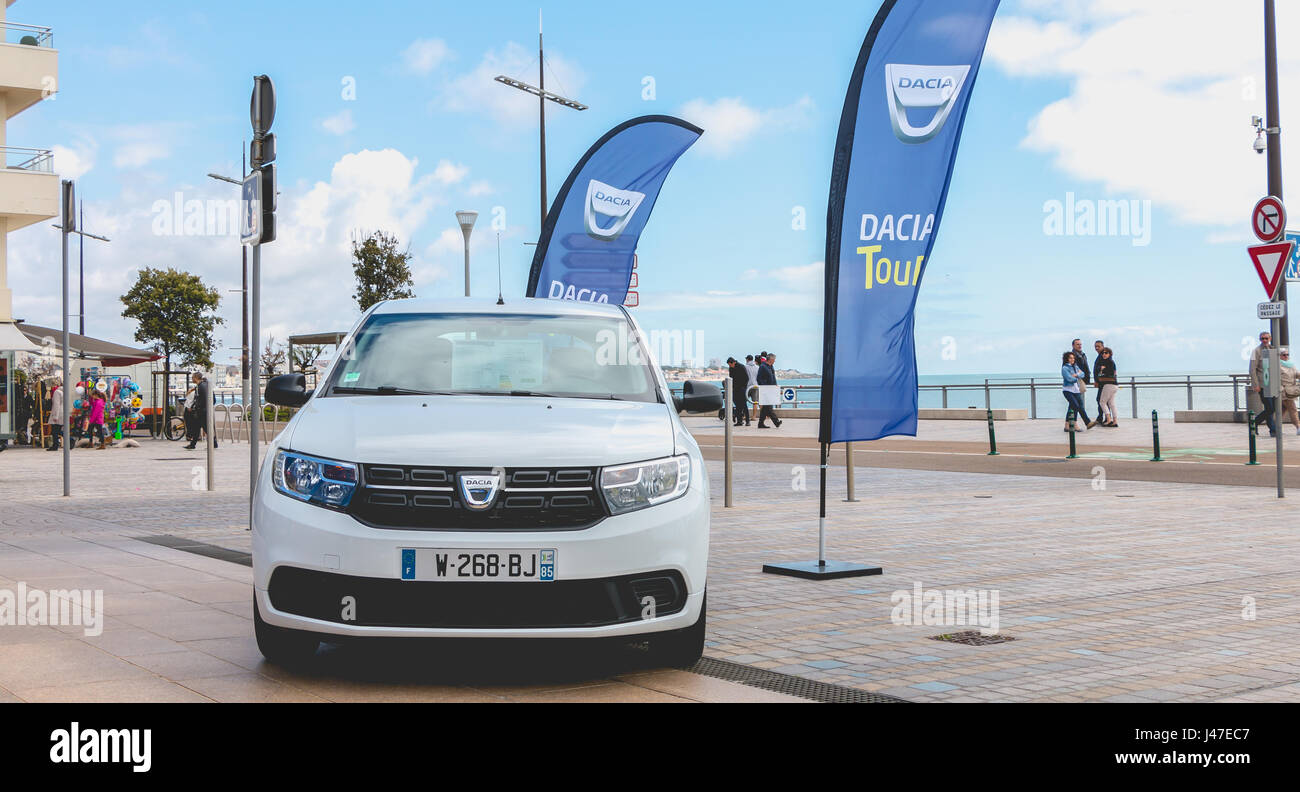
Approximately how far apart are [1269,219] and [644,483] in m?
11.3

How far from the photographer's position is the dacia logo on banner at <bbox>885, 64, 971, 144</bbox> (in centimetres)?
839

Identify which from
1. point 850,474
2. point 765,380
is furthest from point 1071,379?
point 850,474

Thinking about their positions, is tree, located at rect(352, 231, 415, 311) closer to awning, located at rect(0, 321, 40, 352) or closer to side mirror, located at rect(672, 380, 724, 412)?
awning, located at rect(0, 321, 40, 352)

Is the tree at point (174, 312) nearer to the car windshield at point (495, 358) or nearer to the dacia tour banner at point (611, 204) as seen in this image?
the dacia tour banner at point (611, 204)

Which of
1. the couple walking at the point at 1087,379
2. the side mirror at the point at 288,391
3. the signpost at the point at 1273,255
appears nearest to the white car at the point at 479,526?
the side mirror at the point at 288,391

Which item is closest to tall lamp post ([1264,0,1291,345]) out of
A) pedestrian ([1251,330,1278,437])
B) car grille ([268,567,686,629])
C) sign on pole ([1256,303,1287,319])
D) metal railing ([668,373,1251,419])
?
pedestrian ([1251,330,1278,437])

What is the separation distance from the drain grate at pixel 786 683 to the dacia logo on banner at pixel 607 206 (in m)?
10.4

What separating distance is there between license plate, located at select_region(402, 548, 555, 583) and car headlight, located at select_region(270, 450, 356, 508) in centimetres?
38

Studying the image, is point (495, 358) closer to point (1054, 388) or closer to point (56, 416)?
point (56, 416)

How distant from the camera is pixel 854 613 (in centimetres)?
707

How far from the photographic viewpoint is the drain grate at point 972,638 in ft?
20.3

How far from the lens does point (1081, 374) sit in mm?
27875
